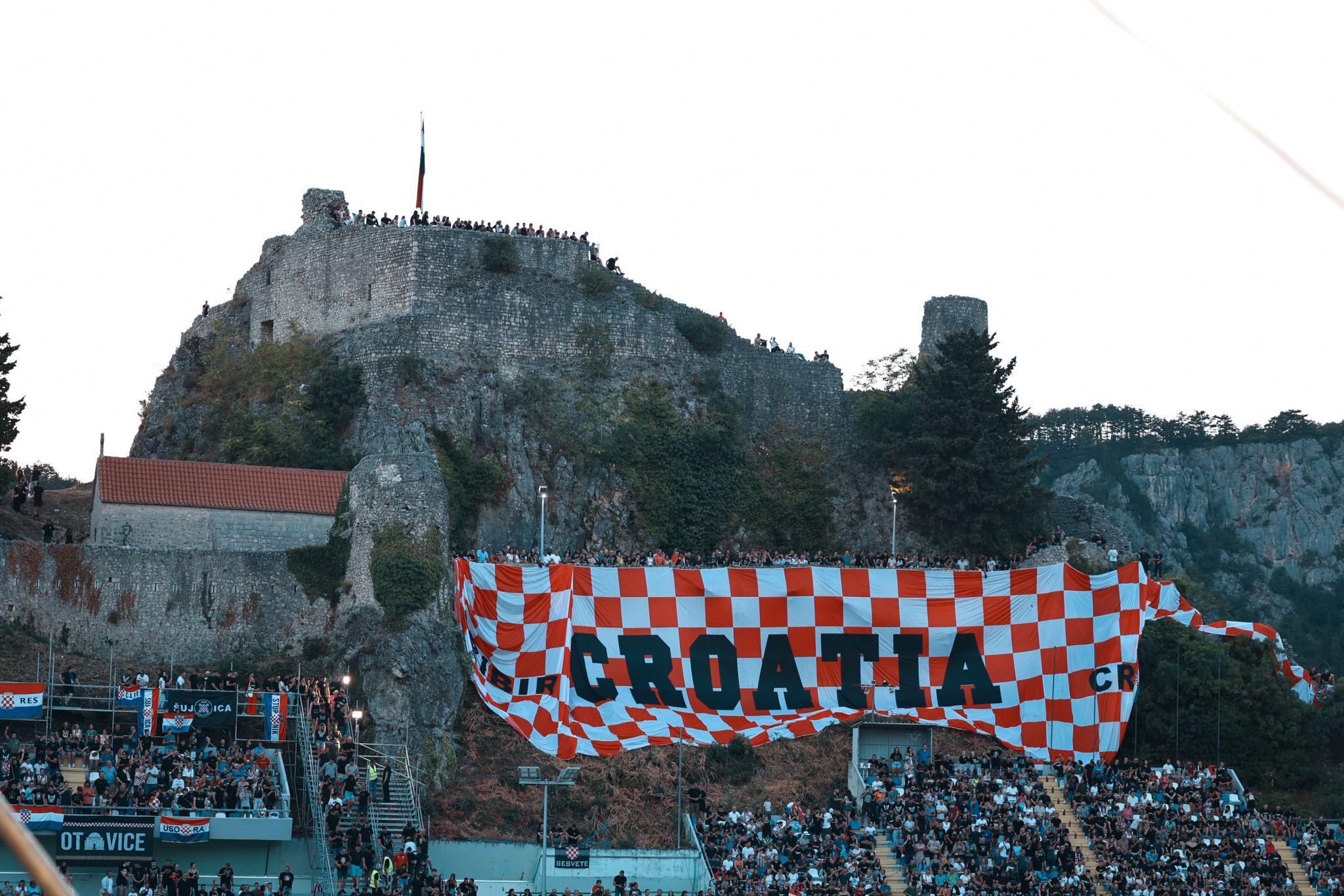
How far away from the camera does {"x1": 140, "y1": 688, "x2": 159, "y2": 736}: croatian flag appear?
2823cm

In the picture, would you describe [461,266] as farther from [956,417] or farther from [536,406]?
[956,417]

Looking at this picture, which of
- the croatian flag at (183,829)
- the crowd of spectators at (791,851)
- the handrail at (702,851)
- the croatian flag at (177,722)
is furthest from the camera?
the croatian flag at (177,722)

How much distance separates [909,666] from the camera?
35.5 m

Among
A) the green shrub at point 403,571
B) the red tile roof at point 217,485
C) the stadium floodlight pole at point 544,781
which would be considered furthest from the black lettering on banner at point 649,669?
the red tile roof at point 217,485

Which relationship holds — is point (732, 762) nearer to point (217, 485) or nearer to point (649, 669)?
point (649, 669)

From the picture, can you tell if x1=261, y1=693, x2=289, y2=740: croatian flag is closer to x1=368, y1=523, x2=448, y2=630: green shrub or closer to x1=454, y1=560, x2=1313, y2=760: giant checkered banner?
x1=368, y1=523, x2=448, y2=630: green shrub

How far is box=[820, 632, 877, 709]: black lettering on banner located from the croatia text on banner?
15660mm

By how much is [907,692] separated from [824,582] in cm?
290

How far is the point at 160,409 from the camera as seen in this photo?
45562 mm

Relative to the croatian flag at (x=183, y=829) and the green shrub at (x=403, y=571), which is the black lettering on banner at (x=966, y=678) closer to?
the green shrub at (x=403, y=571)

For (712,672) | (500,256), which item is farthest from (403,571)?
(500,256)

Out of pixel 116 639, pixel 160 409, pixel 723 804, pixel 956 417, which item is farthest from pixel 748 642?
pixel 160 409

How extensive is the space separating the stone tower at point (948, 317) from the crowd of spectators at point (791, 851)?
19.6 m

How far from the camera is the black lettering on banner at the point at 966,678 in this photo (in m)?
35.2
